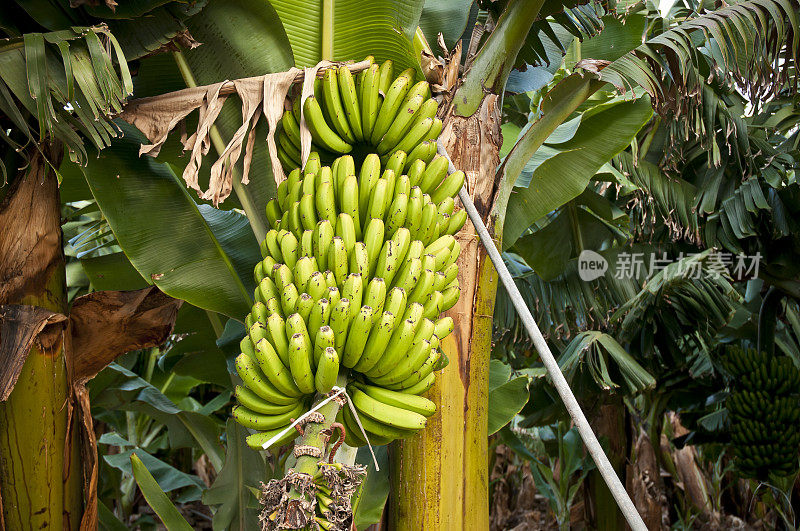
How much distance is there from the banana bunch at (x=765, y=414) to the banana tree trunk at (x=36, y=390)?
3.89 m

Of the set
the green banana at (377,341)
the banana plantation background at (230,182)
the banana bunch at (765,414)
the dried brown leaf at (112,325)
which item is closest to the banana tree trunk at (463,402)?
the banana plantation background at (230,182)

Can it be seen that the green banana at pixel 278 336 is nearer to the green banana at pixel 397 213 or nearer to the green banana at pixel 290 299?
the green banana at pixel 290 299

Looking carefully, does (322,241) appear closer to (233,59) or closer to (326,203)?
(326,203)

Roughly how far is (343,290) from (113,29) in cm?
95

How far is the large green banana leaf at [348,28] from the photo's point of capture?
1405 mm

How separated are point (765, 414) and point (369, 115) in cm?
374

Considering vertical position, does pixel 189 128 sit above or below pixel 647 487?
above

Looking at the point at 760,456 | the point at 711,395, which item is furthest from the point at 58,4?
the point at 711,395

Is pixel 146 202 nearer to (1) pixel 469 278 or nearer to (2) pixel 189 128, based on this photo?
(2) pixel 189 128

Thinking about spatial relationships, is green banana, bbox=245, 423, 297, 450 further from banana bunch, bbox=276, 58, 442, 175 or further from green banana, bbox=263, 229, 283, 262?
banana bunch, bbox=276, 58, 442, 175

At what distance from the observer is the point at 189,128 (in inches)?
64.0

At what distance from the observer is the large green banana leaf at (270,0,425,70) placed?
1.41 meters

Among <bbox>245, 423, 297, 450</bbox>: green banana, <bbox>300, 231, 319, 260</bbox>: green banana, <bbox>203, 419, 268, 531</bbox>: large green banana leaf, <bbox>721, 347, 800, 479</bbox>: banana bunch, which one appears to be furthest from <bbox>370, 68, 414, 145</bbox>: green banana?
<bbox>721, 347, 800, 479</bbox>: banana bunch

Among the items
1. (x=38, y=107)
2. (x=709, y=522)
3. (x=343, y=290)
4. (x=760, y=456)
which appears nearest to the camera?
(x=343, y=290)
